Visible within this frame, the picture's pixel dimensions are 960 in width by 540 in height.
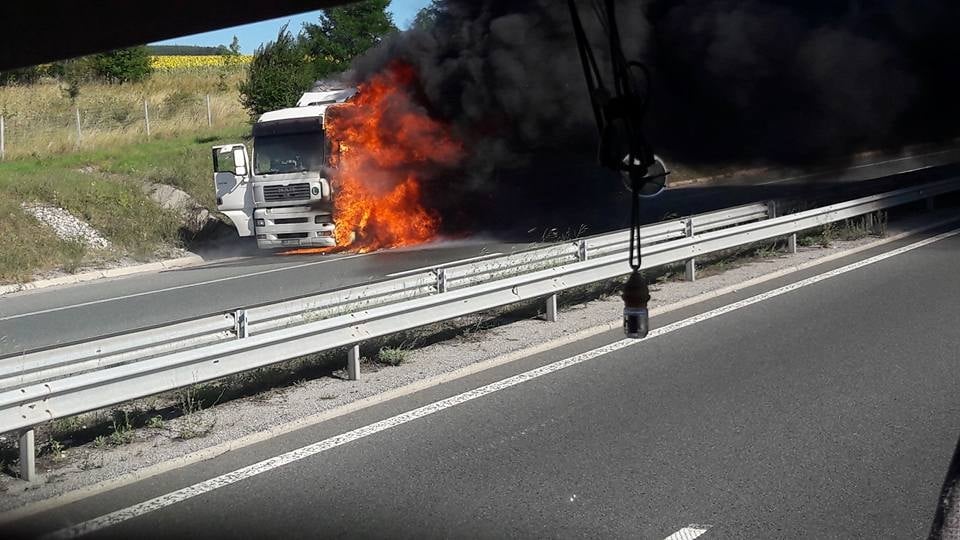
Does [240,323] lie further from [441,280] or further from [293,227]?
[293,227]

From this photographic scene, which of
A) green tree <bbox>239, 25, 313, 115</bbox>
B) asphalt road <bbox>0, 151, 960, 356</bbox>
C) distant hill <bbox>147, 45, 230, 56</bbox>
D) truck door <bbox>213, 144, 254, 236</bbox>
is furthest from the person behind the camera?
distant hill <bbox>147, 45, 230, 56</bbox>

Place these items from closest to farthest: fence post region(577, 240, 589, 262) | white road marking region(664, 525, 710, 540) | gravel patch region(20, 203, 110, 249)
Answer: white road marking region(664, 525, 710, 540) → fence post region(577, 240, 589, 262) → gravel patch region(20, 203, 110, 249)

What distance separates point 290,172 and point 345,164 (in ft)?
3.74

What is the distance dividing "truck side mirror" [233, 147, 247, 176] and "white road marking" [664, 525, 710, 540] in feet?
52.2

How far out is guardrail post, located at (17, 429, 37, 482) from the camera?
594 cm

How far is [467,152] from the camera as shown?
19797 mm

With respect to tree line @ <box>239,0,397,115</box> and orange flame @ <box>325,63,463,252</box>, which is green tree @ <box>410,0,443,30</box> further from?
tree line @ <box>239,0,397,115</box>

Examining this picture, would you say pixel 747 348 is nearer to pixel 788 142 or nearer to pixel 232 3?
pixel 232 3

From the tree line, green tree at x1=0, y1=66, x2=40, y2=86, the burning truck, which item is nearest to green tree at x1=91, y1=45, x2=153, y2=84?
green tree at x1=0, y1=66, x2=40, y2=86

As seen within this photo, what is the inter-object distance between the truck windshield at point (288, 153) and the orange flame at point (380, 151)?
355 mm

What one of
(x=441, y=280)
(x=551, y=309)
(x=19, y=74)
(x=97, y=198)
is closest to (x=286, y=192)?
(x=19, y=74)

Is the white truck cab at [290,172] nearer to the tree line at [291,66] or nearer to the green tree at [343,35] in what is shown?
the green tree at [343,35]

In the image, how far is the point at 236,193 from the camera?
2072 centimetres

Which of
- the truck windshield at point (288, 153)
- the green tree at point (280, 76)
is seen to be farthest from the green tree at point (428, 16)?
the green tree at point (280, 76)
